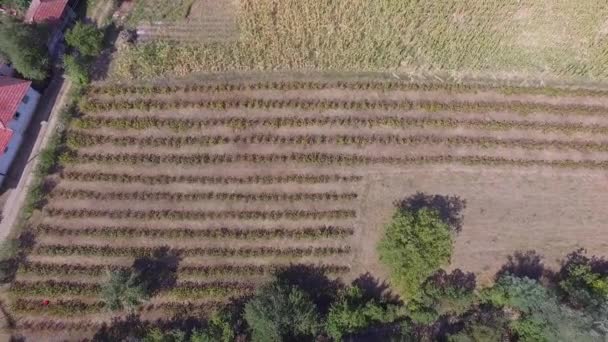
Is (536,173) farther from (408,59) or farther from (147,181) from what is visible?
(147,181)

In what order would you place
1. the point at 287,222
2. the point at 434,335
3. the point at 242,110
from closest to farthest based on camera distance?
the point at 434,335, the point at 287,222, the point at 242,110

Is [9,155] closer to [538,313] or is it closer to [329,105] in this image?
[329,105]

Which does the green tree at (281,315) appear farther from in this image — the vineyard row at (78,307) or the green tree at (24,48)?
the green tree at (24,48)

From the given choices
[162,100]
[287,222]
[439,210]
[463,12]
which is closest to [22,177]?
[162,100]

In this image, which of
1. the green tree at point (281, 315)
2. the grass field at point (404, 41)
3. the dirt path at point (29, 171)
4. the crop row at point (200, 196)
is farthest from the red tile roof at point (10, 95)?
the green tree at point (281, 315)

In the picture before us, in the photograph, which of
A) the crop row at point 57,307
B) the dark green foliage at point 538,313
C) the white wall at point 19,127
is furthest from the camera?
the white wall at point 19,127

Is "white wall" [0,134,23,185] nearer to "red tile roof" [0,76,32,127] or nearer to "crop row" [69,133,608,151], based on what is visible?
"red tile roof" [0,76,32,127]
